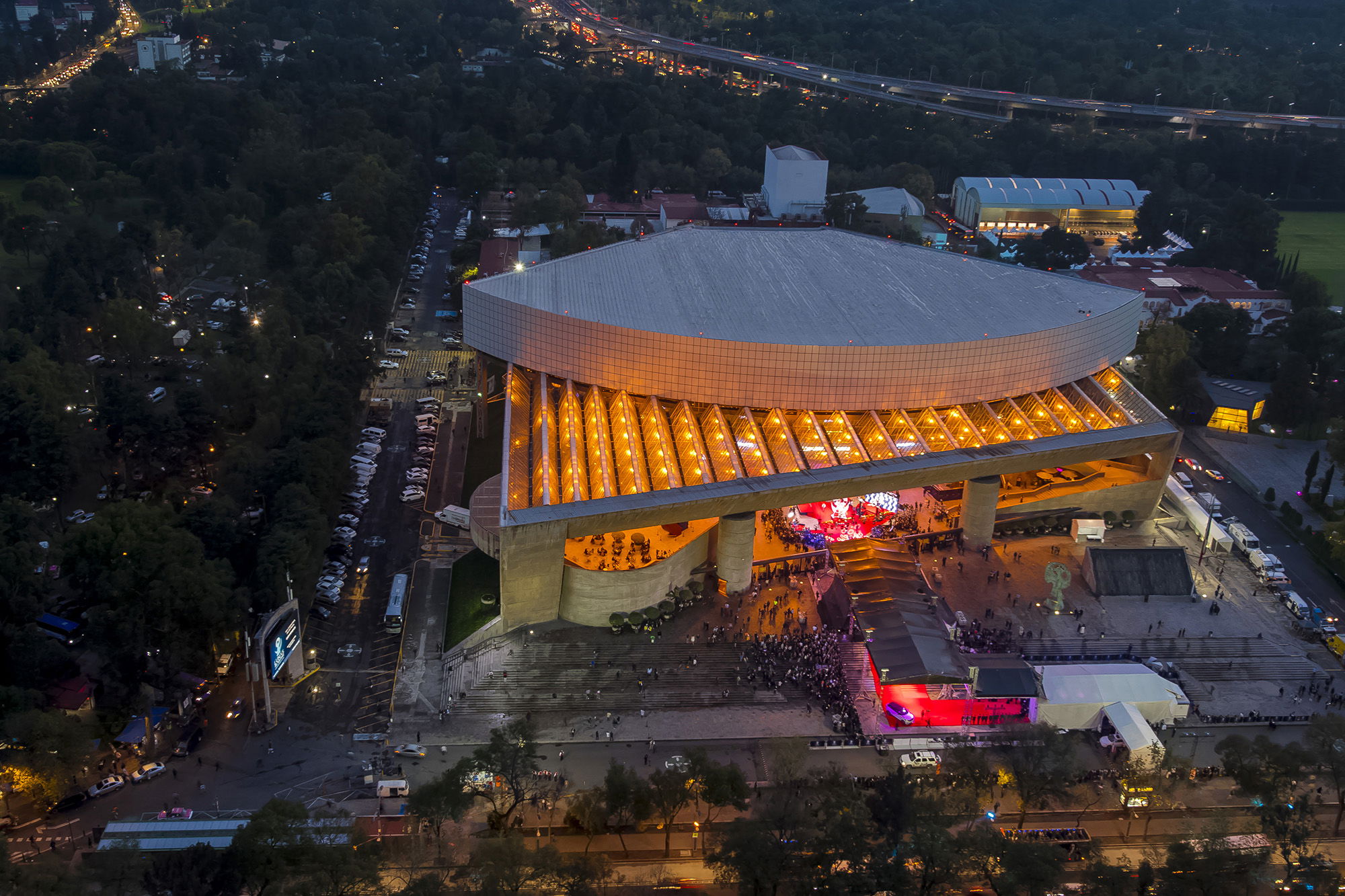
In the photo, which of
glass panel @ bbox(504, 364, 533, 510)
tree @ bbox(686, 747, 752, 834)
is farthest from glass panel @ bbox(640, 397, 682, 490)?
tree @ bbox(686, 747, 752, 834)

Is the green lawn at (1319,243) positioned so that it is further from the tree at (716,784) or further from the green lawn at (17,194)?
the green lawn at (17,194)

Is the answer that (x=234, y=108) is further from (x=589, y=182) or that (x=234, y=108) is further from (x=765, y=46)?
(x=765, y=46)

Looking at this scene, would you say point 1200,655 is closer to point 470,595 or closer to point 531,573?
point 531,573

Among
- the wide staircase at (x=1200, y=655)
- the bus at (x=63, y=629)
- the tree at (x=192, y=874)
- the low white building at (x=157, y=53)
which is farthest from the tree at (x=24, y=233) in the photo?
the wide staircase at (x=1200, y=655)

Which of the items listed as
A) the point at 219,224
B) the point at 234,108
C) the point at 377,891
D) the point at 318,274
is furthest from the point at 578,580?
the point at 234,108

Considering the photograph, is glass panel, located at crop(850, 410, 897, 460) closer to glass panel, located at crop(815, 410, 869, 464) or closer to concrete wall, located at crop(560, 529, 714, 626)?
glass panel, located at crop(815, 410, 869, 464)
